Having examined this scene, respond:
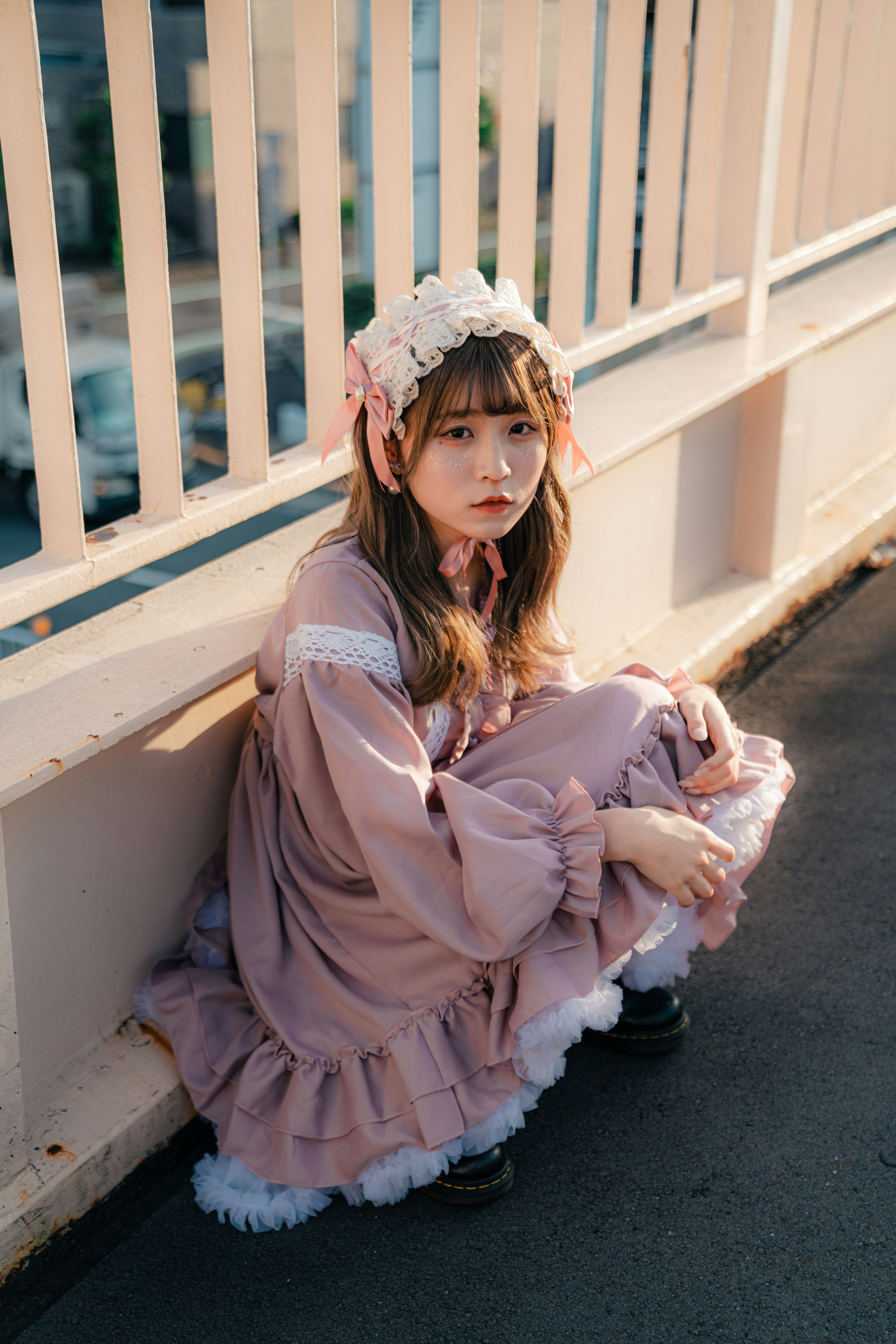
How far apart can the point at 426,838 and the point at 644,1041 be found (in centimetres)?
68

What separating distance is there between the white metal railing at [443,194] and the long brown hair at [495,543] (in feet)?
1.01

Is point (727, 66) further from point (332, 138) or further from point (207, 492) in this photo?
point (207, 492)

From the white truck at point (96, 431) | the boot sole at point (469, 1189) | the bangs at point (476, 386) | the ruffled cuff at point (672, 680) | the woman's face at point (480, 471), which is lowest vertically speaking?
the white truck at point (96, 431)

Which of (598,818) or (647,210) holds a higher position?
(647,210)

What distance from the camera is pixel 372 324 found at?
1.78 meters

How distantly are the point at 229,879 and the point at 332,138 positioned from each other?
48.9 inches

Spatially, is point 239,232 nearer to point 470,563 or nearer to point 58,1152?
point 470,563

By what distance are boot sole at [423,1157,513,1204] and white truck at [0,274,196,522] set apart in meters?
5.55

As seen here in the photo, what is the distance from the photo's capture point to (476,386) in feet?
5.50

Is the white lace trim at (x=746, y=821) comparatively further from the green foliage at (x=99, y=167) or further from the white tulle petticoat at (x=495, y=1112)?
the green foliage at (x=99, y=167)

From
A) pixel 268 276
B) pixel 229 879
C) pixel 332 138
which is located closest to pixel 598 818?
pixel 229 879

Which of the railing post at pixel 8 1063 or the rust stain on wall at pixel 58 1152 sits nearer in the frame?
the railing post at pixel 8 1063

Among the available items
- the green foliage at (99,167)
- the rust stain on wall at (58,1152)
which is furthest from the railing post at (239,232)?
the green foliage at (99,167)

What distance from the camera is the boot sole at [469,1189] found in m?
1.75
